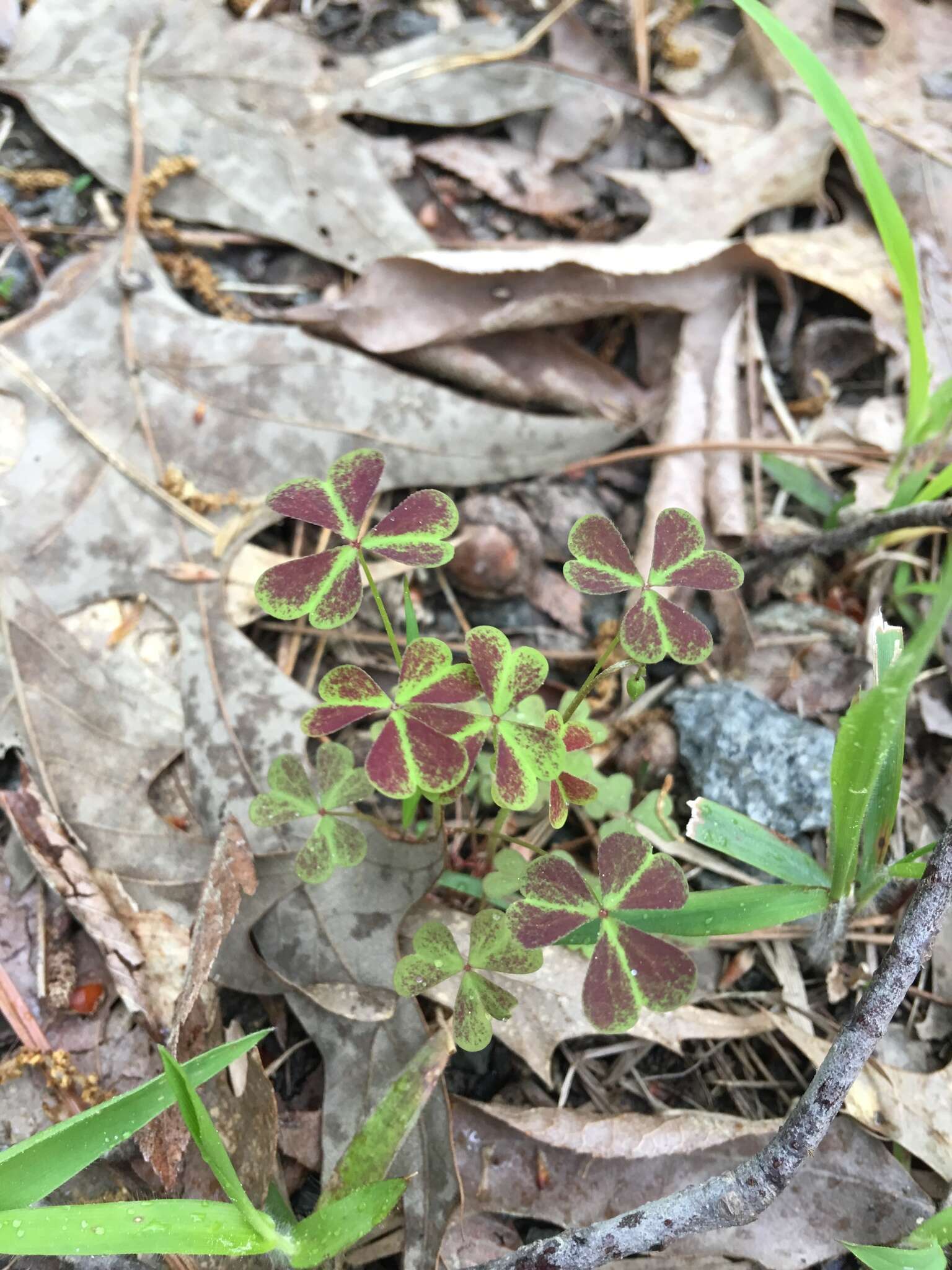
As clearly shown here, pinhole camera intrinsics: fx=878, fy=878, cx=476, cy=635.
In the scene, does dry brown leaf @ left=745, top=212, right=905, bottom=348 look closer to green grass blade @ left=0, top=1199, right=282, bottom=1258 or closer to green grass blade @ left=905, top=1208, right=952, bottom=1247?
green grass blade @ left=905, top=1208, right=952, bottom=1247

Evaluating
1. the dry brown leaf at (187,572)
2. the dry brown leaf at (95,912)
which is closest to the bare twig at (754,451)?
the dry brown leaf at (187,572)

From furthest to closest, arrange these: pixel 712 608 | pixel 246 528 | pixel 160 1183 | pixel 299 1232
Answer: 1. pixel 712 608
2. pixel 246 528
3. pixel 160 1183
4. pixel 299 1232

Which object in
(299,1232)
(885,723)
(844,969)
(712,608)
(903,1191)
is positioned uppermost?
(885,723)

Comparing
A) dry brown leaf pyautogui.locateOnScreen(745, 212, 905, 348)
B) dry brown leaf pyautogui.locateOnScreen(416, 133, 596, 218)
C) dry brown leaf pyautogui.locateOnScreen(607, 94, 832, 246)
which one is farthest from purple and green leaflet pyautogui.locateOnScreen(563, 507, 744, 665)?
dry brown leaf pyautogui.locateOnScreen(416, 133, 596, 218)

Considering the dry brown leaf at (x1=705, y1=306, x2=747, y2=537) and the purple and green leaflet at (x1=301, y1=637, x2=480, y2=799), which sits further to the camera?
the dry brown leaf at (x1=705, y1=306, x2=747, y2=537)

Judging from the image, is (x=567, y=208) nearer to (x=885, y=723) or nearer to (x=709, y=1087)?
(x=885, y=723)

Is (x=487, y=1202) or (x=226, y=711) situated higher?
(x=226, y=711)

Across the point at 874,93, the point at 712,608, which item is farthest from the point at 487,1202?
the point at 874,93
